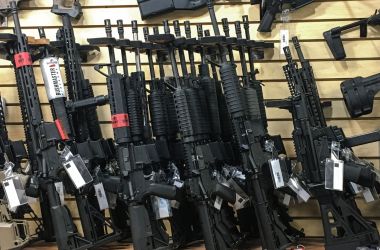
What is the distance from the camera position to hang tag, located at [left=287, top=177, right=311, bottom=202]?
260cm

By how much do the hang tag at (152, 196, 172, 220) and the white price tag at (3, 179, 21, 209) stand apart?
2.21ft

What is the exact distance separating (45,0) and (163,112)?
3.95ft

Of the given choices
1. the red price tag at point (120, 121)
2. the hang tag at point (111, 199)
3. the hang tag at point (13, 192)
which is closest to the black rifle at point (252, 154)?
the red price tag at point (120, 121)

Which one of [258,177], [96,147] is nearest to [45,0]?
[96,147]

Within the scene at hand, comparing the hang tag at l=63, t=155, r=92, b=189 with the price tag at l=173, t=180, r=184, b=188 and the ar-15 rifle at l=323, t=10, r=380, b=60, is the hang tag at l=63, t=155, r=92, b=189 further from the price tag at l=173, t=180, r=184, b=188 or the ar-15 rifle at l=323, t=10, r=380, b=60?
the ar-15 rifle at l=323, t=10, r=380, b=60

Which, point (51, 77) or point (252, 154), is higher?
point (51, 77)

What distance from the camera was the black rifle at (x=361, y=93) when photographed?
2740mm

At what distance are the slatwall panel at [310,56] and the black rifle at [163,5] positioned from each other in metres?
0.07

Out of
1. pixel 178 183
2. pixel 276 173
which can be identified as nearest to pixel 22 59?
pixel 178 183

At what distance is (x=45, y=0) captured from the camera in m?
3.37

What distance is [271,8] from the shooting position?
10.1 ft

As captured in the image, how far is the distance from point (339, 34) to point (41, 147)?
179 cm

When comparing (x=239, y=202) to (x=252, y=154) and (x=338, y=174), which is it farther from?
(x=338, y=174)

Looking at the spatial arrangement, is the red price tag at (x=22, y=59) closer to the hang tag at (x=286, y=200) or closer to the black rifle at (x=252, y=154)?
the black rifle at (x=252, y=154)
